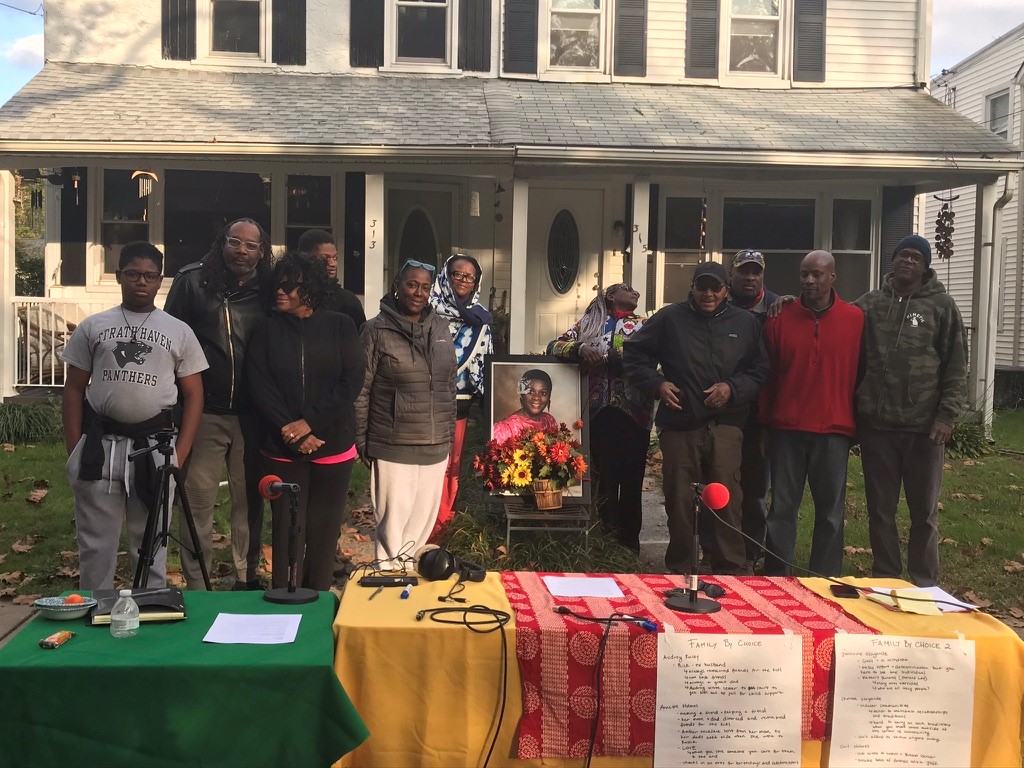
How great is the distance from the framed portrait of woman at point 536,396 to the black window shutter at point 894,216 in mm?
7615

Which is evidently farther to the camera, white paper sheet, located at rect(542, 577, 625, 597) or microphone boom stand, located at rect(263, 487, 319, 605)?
white paper sheet, located at rect(542, 577, 625, 597)

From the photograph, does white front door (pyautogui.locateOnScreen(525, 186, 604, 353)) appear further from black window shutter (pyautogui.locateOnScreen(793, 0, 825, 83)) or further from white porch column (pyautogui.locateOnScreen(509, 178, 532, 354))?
black window shutter (pyautogui.locateOnScreen(793, 0, 825, 83))

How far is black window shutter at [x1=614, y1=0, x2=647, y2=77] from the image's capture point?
12.5m

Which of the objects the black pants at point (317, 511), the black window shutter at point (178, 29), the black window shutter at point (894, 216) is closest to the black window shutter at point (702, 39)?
the black window shutter at point (894, 216)

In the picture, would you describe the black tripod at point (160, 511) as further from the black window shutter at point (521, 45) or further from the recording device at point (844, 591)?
the black window shutter at point (521, 45)

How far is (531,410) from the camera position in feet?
21.4

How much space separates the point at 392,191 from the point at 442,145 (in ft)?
6.42

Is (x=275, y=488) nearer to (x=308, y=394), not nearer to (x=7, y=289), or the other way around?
(x=308, y=394)

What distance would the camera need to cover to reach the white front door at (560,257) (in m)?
12.5

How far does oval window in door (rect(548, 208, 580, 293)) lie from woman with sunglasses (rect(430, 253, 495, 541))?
6465 mm

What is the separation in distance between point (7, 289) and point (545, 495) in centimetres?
809

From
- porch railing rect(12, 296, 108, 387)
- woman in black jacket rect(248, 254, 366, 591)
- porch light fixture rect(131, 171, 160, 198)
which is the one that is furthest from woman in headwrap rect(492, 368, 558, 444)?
porch light fixture rect(131, 171, 160, 198)

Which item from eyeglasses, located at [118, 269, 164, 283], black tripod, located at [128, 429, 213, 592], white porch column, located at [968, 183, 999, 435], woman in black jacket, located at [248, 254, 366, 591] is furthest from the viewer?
white porch column, located at [968, 183, 999, 435]

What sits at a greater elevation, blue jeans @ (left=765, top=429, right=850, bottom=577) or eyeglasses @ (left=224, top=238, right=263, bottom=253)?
eyeglasses @ (left=224, top=238, right=263, bottom=253)
